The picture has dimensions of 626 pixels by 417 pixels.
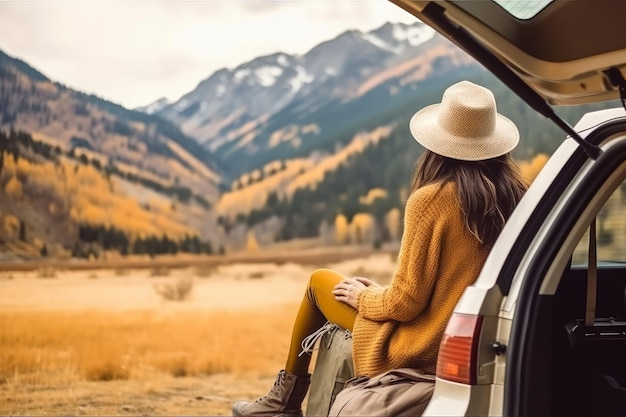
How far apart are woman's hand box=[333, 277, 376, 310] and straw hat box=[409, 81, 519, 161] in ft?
1.35

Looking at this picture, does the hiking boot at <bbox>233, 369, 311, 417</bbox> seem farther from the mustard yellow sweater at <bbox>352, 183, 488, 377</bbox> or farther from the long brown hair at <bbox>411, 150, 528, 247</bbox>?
the long brown hair at <bbox>411, 150, 528, 247</bbox>

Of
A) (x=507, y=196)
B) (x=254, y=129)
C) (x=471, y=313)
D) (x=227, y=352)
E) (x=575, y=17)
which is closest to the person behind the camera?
(x=575, y=17)

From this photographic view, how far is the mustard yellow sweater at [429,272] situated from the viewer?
2.35 metres

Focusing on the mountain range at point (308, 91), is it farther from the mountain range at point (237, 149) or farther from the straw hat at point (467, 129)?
the straw hat at point (467, 129)

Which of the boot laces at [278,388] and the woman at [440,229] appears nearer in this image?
the woman at [440,229]

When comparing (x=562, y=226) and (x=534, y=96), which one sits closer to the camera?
(x=534, y=96)

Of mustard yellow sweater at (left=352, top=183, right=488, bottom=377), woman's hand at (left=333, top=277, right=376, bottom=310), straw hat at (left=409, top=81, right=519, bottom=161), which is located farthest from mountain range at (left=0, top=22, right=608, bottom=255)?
mustard yellow sweater at (left=352, top=183, right=488, bottom=377)

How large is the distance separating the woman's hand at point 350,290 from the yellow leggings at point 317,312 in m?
0.04

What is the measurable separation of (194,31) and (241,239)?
126 cm

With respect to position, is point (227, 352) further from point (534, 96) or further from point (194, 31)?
point (534, 96)

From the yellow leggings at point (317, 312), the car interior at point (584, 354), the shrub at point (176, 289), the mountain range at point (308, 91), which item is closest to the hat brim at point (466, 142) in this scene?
the car interior at point (584, 354)

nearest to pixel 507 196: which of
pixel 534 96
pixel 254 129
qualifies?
pixel 534 96

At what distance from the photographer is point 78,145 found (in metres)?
5.89

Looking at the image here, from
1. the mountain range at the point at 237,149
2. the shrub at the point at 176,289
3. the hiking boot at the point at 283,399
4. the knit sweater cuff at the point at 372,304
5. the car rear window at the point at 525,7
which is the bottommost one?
the hiking boot at the point at 283,399
